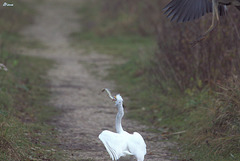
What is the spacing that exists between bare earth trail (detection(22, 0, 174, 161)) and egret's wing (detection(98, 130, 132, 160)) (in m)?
0.95

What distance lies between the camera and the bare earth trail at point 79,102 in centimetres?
560

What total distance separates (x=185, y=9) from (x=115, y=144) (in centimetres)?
210

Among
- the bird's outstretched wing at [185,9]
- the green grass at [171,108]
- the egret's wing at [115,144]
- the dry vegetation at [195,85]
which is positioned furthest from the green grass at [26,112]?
the bird's outstretched wing at [185,9]

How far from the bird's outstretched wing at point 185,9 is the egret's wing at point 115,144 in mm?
1813

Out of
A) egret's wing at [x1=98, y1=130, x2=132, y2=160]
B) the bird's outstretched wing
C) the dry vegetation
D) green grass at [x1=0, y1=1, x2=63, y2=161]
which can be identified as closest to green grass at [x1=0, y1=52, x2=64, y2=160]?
green grass at [x1=0, y1=1, x2=63, y2=161]

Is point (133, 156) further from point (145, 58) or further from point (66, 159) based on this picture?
point (145, 58)

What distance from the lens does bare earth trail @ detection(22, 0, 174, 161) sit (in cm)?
560

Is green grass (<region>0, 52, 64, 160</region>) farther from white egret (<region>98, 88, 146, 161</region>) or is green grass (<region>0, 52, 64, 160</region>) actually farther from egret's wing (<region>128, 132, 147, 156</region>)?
egret's wing (<region>128, 132, 147, 156</region>)

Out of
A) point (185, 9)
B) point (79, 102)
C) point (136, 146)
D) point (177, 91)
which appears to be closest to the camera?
point (136, 146)

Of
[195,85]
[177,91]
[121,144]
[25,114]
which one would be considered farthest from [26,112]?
[121,144]

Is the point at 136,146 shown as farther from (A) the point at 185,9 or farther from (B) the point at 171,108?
(B) the point at 171,108

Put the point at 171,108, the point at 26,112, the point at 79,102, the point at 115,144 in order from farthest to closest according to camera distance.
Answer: the point at 79,102 < the point at 171,108 < the point at 26,112 < the point at 115,144

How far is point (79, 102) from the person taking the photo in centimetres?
816

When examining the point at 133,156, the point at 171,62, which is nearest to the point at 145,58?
the point at 171,62
